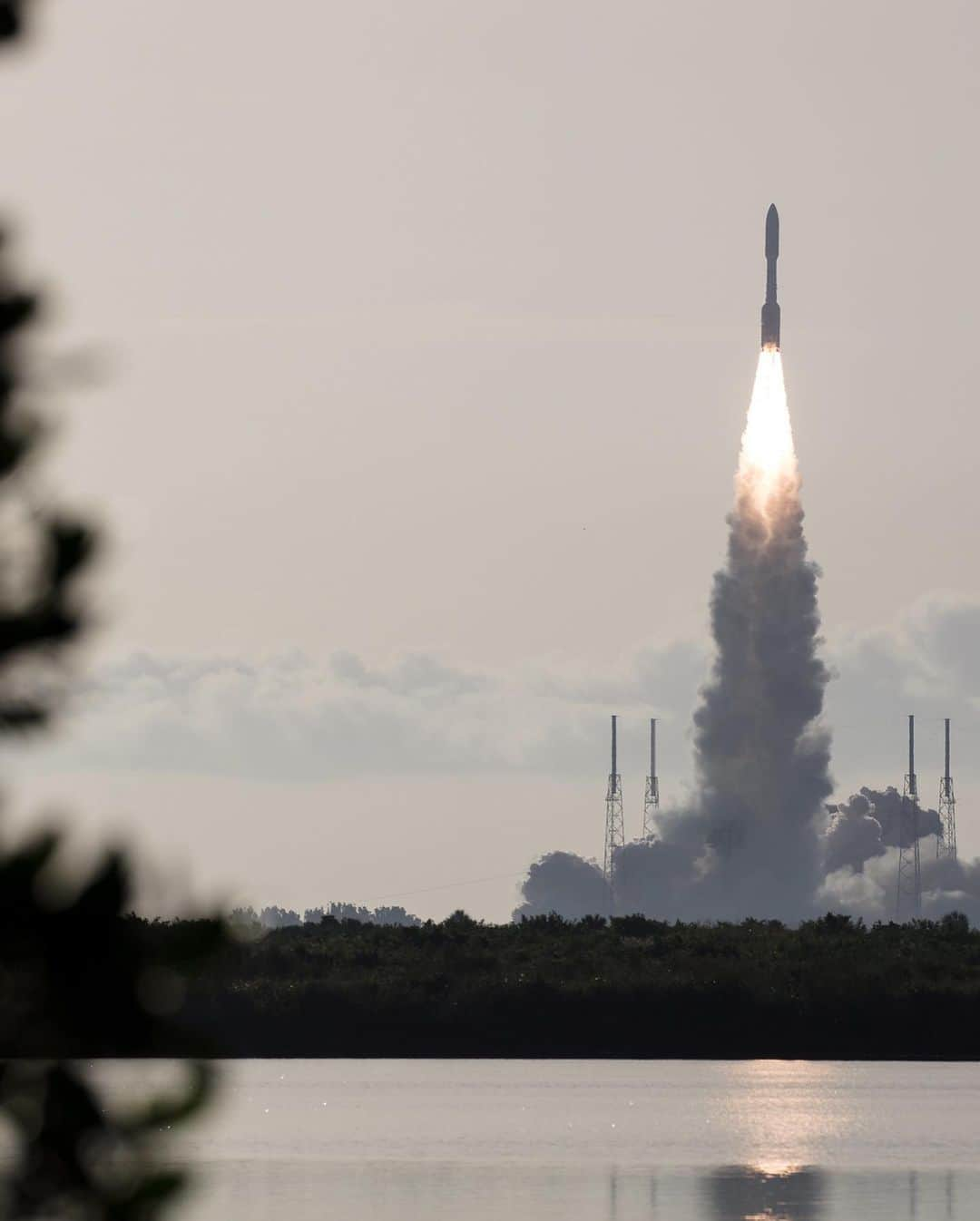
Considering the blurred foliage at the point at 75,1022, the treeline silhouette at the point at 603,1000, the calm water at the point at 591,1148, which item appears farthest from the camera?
the treeline silhouette at the point at 603,1000

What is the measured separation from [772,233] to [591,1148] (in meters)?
97.0

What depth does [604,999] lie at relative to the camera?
114500 millimetres

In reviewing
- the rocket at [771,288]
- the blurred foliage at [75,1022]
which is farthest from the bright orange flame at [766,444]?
the blurred foliage at [75,1022]

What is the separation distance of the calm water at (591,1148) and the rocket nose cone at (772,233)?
61497 mm

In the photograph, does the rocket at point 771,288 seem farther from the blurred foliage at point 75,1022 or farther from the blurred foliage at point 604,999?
the blurred foliage at point 75,1022

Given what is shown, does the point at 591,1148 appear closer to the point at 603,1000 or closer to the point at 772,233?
the point at 603,1000

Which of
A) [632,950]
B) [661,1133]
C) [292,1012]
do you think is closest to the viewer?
[661,1133]

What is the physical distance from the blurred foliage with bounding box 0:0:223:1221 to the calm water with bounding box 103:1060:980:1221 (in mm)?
29375

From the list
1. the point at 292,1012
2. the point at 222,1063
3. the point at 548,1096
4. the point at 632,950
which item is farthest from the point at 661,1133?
the point at 222,1063

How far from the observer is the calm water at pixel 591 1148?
5850 centimetres

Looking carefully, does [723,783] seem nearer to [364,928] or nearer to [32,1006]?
[364,928]

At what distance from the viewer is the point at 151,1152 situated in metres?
10.9

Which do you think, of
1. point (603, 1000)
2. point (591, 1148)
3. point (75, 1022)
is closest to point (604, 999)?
point (603, 1000)

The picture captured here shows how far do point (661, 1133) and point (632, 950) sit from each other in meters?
43.6
